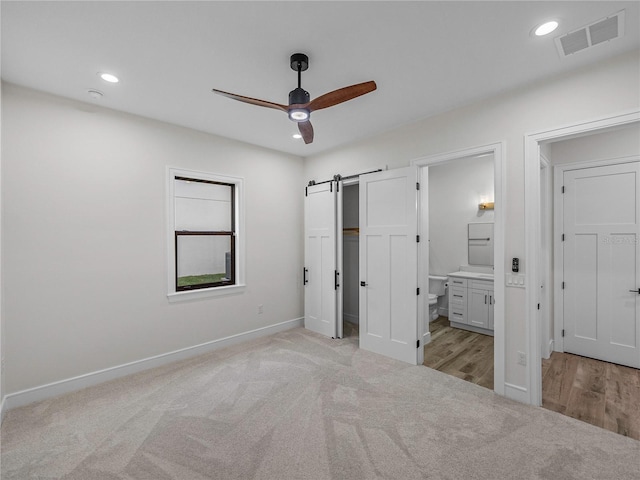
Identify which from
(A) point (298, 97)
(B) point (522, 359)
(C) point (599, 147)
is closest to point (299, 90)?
(A) point (298, 97)

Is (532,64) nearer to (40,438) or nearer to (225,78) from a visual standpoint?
(225,78)

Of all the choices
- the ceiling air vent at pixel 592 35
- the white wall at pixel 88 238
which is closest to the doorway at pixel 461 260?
the ceiling air vent at pixel 592 35

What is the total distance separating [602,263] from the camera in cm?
353

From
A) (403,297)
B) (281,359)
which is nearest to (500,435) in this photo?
(403,297)

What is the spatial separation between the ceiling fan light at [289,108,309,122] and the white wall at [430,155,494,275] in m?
3.94

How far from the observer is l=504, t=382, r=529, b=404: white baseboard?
2.68 meters

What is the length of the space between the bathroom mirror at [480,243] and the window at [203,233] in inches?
157

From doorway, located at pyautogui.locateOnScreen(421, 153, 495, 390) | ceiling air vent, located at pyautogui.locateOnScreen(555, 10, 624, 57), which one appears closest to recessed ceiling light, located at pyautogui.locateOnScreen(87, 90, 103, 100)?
ceiling air vent, located at pyautogui.locateOnScreen(555, 10, 624, 57)

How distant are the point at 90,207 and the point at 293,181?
2.72 m

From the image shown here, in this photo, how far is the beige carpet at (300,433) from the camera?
1937mm

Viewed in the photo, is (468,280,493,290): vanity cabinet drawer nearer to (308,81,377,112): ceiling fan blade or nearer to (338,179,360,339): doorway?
(338,179,360,339): doorway

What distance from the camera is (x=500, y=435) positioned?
2250 millimetres

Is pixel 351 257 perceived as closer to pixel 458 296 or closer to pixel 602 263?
pixel 458 296

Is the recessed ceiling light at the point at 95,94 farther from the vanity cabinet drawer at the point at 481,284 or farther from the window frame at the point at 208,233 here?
the vanity cabinet drawer at the point at 481,284
